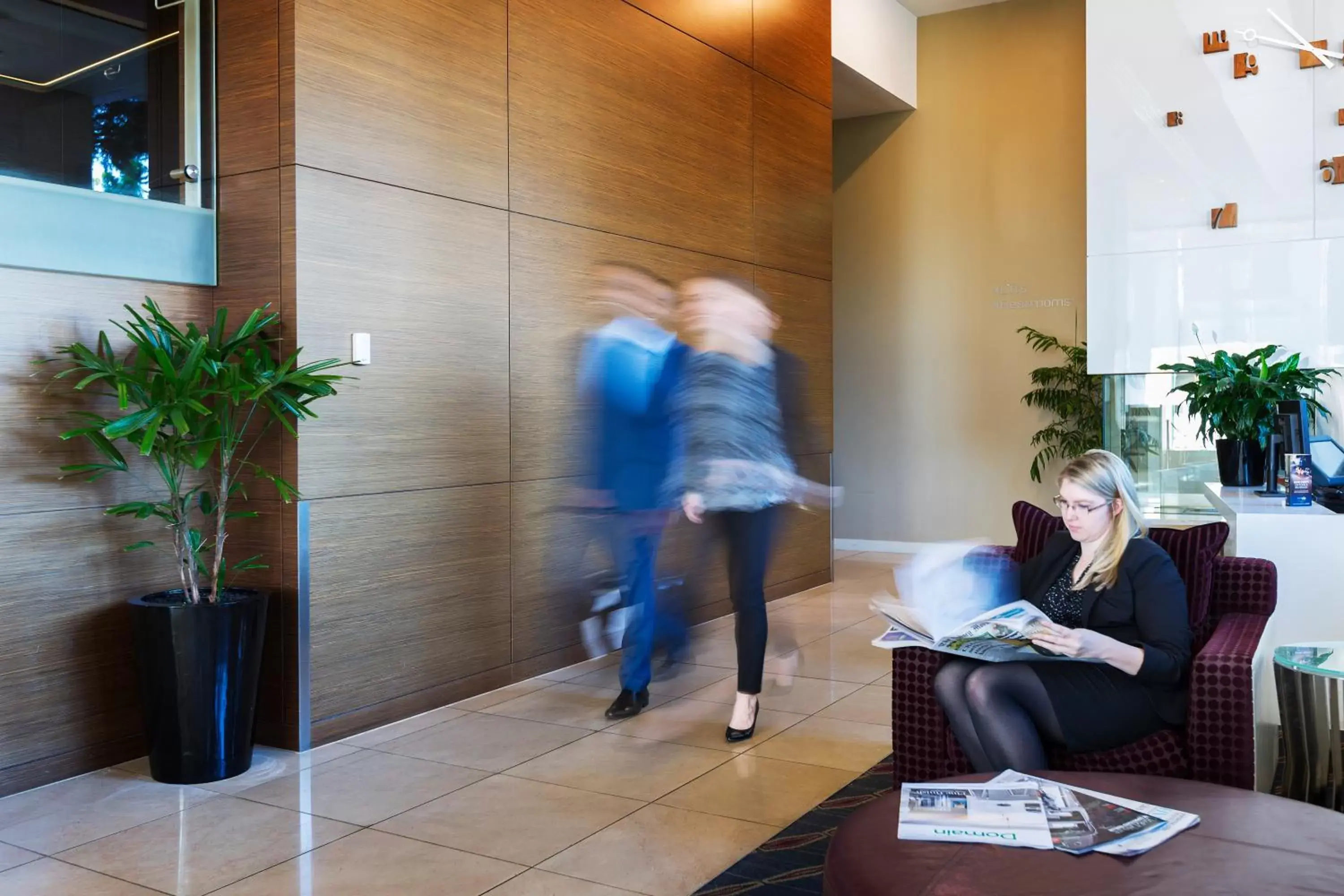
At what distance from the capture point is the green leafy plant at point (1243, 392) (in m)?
4.95

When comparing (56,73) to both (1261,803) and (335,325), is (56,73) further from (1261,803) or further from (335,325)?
(1261,803)

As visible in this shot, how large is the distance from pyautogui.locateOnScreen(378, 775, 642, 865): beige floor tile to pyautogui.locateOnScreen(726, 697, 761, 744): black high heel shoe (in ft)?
2.23

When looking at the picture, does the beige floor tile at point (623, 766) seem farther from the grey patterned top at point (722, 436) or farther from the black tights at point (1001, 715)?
the black tights at point (1001, 715)

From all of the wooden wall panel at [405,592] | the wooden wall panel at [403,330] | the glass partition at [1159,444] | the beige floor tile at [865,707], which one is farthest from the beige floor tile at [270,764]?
the glass partition at [1159,444]

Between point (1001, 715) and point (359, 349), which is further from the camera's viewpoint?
point (359, 349)

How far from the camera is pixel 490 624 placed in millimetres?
4496

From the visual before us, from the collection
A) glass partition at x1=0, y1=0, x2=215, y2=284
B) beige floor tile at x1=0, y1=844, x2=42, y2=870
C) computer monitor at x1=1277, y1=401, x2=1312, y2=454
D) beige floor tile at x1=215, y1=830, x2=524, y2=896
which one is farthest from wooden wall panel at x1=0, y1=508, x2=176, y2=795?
computer monitor at x1=1277, y1=401, x2=1312, y2=454

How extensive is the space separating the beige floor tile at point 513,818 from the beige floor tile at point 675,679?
3.83ft

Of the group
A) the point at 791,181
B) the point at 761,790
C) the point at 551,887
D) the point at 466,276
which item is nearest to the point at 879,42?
the point at 791,181

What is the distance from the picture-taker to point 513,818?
307cm

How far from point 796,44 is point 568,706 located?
14.8ft

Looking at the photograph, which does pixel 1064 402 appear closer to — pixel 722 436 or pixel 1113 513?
pixel 722 436

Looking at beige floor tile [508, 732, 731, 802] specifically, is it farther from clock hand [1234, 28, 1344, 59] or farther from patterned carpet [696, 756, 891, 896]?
clock hand [1234, 28, 1344, 59]

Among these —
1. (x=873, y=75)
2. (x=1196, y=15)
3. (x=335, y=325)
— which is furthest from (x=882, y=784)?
(x=873, y=75)
